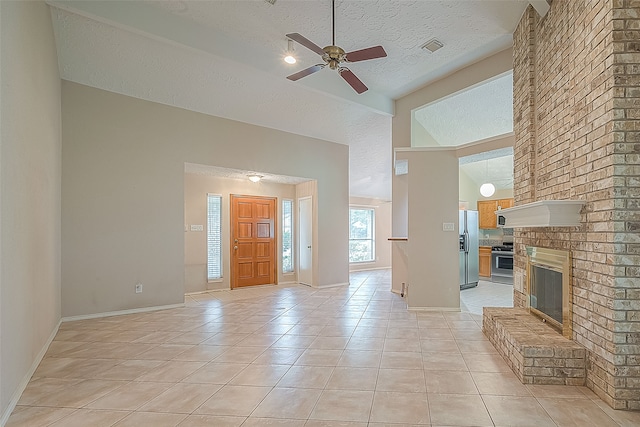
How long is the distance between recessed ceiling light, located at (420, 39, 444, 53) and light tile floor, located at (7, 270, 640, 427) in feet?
11.8

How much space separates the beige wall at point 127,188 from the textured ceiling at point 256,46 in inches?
12.2

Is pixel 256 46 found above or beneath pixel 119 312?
above

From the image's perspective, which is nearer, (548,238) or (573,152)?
(573,152)

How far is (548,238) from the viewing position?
3.31 m

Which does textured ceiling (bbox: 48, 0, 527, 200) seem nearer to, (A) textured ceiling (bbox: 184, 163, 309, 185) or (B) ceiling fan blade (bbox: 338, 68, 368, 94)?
(B) ceiling fan blade (bbox: 338, 68, 368, 94)

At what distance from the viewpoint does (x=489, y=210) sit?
9.22m

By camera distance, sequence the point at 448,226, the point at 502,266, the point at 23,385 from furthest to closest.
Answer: the point at 502,266 < the point at 448,226 < the point at 23,385

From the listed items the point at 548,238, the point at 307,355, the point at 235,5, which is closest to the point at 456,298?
the point at 548,238

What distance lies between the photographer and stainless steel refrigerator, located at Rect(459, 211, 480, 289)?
7.09 m

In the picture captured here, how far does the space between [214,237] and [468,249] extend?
17.0 feet

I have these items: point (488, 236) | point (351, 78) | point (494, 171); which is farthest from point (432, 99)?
point (488, 236)

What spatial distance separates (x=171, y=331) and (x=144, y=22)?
3508mm

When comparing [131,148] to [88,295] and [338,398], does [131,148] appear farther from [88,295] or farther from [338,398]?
[338,398]

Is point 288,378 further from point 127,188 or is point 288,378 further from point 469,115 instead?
point 469,115
